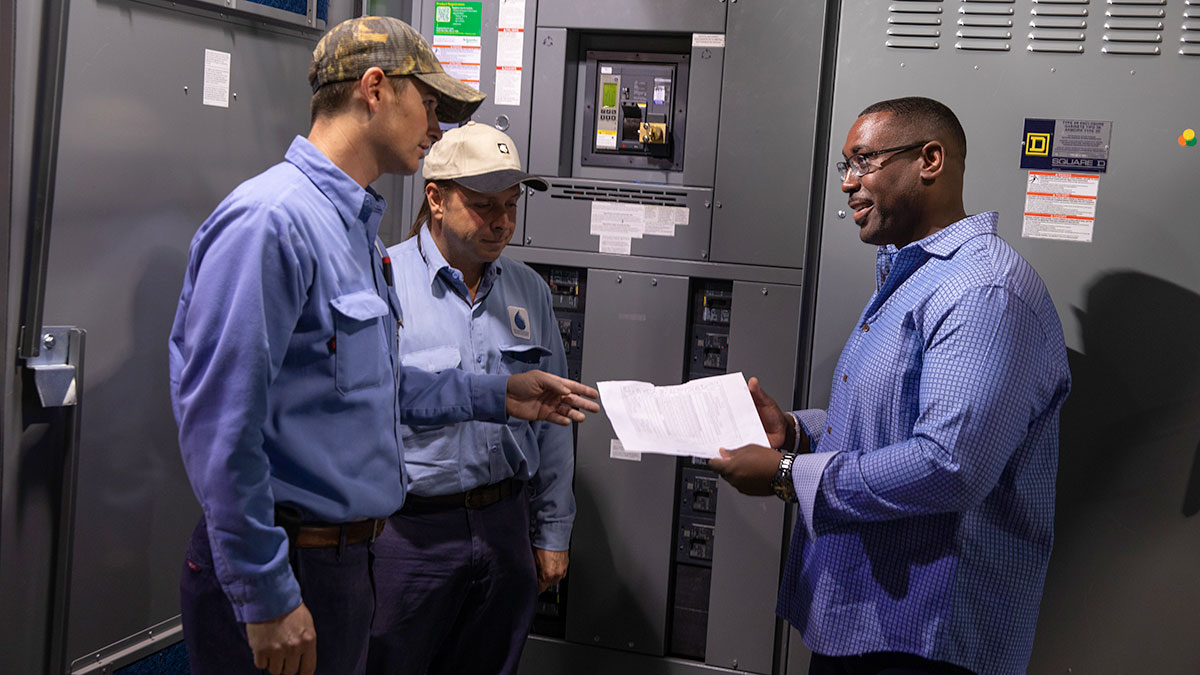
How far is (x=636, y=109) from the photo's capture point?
249 cm

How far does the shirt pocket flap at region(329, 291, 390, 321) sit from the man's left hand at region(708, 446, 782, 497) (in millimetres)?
634

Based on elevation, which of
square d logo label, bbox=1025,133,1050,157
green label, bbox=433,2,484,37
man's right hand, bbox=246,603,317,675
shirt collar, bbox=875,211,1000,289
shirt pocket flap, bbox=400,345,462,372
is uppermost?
green label, bbox=433,2,484,37

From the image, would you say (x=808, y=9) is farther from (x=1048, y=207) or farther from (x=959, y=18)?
(x=1048, y=207)

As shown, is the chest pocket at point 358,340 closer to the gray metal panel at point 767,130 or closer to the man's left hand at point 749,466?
the man's left hand at point 749,466

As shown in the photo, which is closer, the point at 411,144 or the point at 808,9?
the point at 411,144

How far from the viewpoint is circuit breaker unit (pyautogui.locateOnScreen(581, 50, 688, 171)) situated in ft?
8.09

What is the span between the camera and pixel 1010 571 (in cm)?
152

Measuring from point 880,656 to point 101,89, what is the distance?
1.91 meters

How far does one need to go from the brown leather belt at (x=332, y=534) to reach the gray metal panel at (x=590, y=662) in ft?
4.13

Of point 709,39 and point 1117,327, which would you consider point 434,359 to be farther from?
point 1117,327

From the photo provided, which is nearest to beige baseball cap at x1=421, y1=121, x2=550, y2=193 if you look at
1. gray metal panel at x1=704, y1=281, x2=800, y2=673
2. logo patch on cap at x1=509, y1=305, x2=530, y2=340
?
logo patch on cap at x1=509, y1=305, x2=530, y2=340

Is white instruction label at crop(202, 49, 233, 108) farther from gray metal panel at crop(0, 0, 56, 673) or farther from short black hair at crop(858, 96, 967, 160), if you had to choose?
short black hair at crop(858, 96, 967, 160)

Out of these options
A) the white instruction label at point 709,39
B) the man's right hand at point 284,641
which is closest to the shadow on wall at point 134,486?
the man's right hand at point 284,641

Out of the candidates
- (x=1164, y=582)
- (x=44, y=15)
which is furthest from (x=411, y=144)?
(x=1164, y=582)
